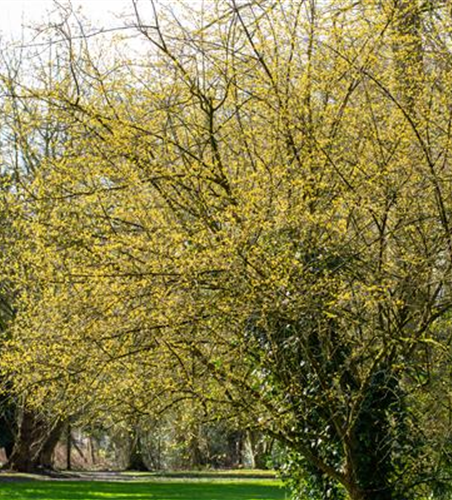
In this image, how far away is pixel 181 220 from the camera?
7199mm

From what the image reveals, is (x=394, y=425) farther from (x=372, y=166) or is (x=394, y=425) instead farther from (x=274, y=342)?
(x=372, y=166)

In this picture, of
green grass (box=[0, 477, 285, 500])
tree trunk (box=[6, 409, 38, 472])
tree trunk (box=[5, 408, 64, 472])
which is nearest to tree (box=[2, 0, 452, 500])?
green grass (box=[0, 477, 285, 500])

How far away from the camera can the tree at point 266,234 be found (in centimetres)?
654

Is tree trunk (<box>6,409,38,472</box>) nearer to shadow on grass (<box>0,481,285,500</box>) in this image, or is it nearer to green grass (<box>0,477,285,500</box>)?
green grass (<box>0,477,285,500</box>)

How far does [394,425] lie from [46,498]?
11004 mm

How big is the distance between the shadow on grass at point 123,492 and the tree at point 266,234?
405 inches

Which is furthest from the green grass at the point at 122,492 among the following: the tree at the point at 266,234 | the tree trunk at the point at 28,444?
the tree at the point at 266,234

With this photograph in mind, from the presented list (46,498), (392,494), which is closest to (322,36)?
(392,494)

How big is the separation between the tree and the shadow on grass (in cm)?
1029

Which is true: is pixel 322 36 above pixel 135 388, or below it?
above

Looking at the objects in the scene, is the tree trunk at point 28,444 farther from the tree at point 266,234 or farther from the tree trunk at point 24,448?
the tree at point 266,234

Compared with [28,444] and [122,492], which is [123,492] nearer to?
[122,492]

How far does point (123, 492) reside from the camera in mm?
21047

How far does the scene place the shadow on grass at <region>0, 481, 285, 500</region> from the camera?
18411mm
